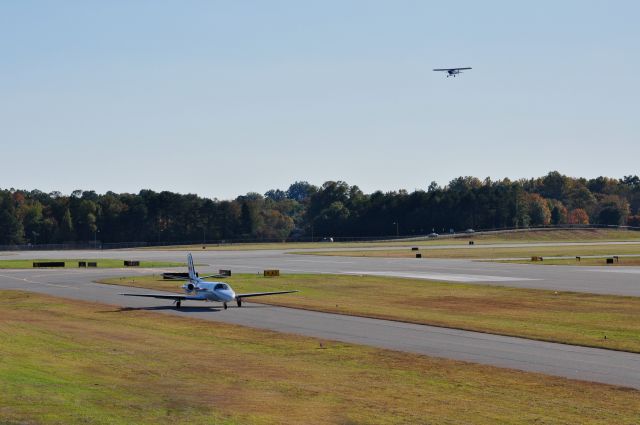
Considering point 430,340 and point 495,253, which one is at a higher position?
point 495,253

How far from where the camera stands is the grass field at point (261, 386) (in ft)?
86.9

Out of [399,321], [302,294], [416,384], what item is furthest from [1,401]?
[302,294]

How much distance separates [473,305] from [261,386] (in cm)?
3268

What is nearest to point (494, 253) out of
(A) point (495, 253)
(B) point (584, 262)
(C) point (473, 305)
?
(A) point (495, 253)

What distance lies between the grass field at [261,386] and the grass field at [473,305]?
11003 mm

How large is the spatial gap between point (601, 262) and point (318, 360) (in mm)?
83178

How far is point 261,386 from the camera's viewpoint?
1240 inches

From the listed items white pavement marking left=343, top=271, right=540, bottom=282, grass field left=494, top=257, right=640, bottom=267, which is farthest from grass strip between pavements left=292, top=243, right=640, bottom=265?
white pavement marking left=343, top=271, right=540, bottom=282

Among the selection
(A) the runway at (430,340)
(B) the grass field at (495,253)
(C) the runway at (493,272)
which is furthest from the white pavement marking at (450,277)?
(B) the grass field at (495,253)

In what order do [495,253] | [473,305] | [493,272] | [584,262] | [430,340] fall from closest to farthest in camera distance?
[430,340] < [473,305] < [493,272] < [584,262] < [495,253]

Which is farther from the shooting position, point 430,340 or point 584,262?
point 584,262

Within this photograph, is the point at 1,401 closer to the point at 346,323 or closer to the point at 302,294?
the point at 346,323

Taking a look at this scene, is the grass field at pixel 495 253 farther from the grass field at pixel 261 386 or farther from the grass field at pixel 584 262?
the grass field at pixel 261 386

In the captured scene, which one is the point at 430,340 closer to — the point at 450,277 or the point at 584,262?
the point at 450,277
